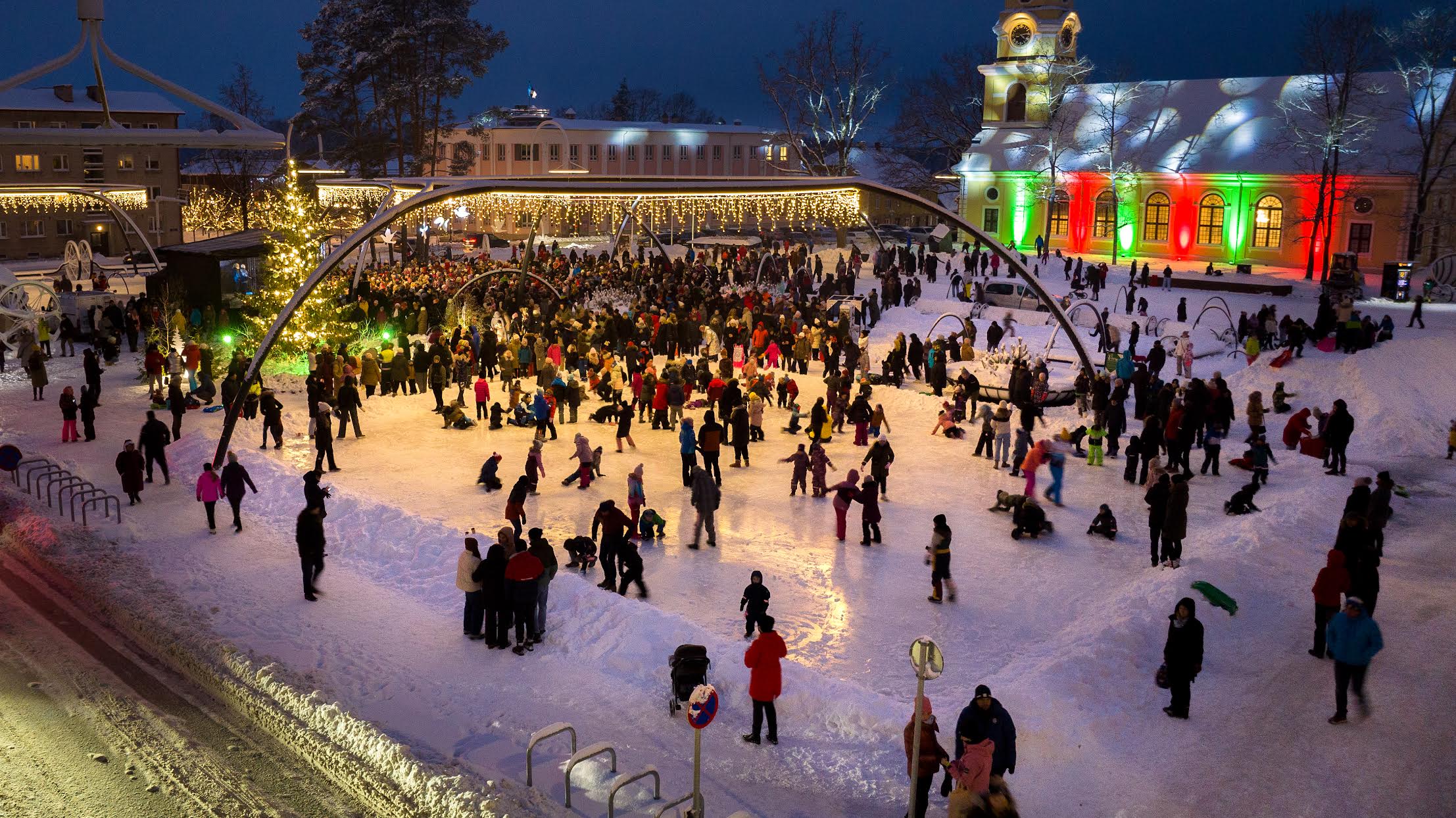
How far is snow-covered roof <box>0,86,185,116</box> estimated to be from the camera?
174 ft

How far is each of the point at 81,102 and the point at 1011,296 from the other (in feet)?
152

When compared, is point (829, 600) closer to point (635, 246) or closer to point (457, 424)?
point (457, 424)

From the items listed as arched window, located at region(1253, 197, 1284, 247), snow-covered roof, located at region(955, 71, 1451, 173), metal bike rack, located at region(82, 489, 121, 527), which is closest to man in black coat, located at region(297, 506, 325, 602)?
metal bike rack, located at region(82, 489, 121, 527)

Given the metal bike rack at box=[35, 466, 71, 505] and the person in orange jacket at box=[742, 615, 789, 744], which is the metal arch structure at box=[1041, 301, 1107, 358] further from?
the metal bike rack at box=[35, 466, 71, 505]

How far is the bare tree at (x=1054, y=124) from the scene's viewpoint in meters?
44.6

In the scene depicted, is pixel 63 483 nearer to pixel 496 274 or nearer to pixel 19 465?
pixel 19 465

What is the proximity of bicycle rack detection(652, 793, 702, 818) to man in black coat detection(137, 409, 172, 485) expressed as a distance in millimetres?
10824

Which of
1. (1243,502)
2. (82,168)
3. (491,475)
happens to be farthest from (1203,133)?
(82,168)

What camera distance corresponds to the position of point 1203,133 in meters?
42.9

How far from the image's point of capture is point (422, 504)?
1558 cm

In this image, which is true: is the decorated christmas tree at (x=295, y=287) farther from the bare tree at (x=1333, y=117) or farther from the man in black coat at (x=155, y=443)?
the bare tree at (x=1333, y=117)

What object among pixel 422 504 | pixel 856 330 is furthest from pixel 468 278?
pixel 422 504

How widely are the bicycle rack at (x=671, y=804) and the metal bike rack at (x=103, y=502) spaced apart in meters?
9.06

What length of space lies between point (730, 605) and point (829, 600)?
1111 mm
